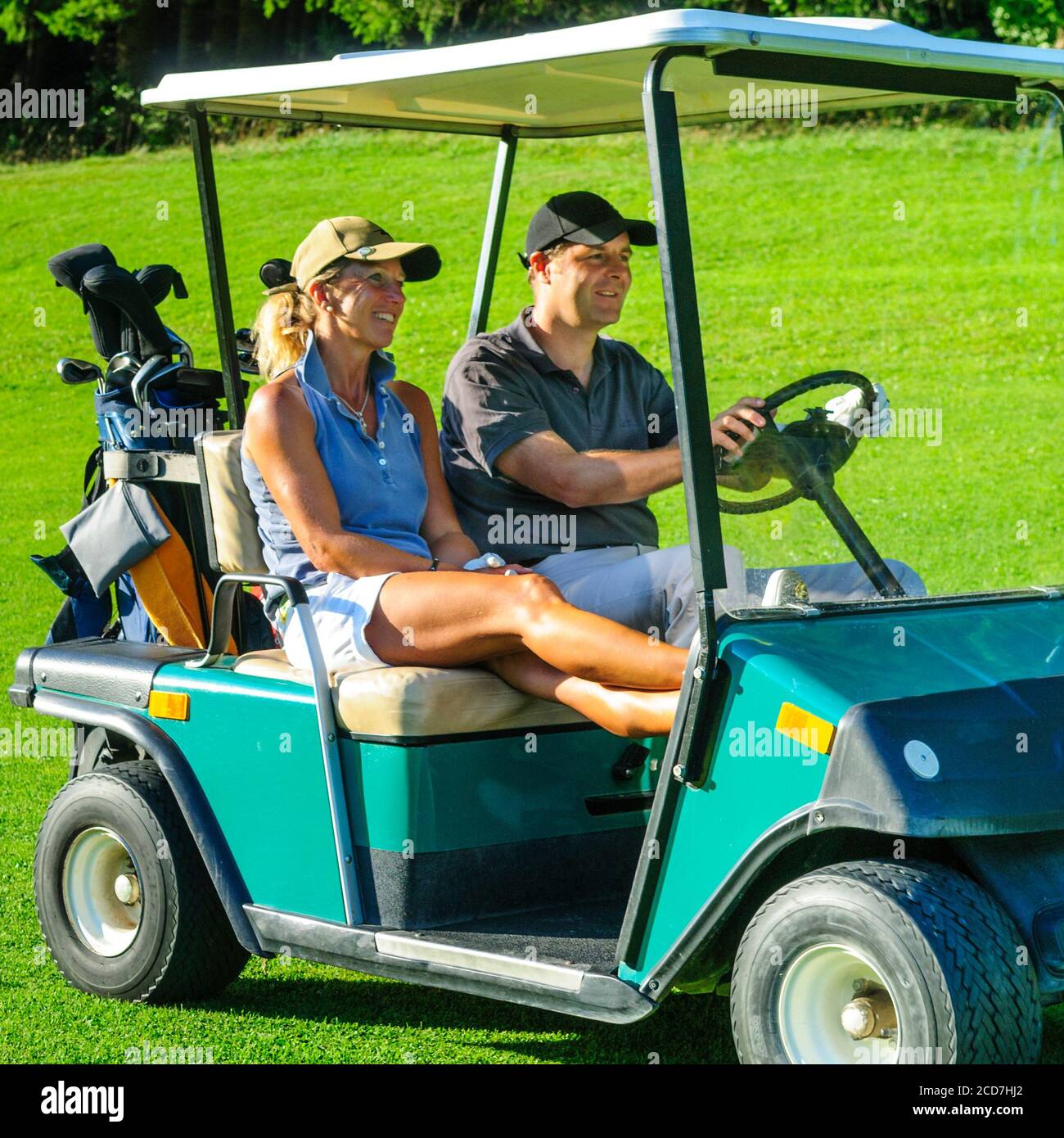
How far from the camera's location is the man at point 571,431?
3.58 m

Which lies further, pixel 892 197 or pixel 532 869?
pixel 892 197

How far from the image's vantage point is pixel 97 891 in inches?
151

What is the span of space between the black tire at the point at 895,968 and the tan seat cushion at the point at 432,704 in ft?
2.31

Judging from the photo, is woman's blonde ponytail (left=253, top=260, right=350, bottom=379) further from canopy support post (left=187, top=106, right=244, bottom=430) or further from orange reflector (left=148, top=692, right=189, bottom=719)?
orange reflector (left=148, top=692, right=189, bottom=719)

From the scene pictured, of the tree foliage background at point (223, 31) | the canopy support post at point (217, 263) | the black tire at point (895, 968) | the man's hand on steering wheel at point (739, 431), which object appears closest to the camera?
the black tire at point (895, 968)

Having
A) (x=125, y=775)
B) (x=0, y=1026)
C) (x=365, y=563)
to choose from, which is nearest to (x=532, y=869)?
(x=365, y=563)

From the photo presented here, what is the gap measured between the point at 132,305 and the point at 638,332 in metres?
10.2

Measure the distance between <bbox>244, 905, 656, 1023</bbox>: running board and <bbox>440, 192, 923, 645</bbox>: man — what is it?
0.79 meters

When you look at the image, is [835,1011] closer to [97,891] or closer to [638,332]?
[97,891]

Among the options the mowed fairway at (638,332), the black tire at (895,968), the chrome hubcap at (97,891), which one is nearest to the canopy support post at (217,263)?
the chrome hubcap at (97,891)

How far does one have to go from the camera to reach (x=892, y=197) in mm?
17375

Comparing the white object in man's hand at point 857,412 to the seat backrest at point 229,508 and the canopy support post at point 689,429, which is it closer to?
the canopy support post at point 689,429

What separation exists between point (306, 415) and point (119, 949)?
1.22m

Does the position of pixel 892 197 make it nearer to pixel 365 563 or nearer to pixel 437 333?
pixel 437 333
